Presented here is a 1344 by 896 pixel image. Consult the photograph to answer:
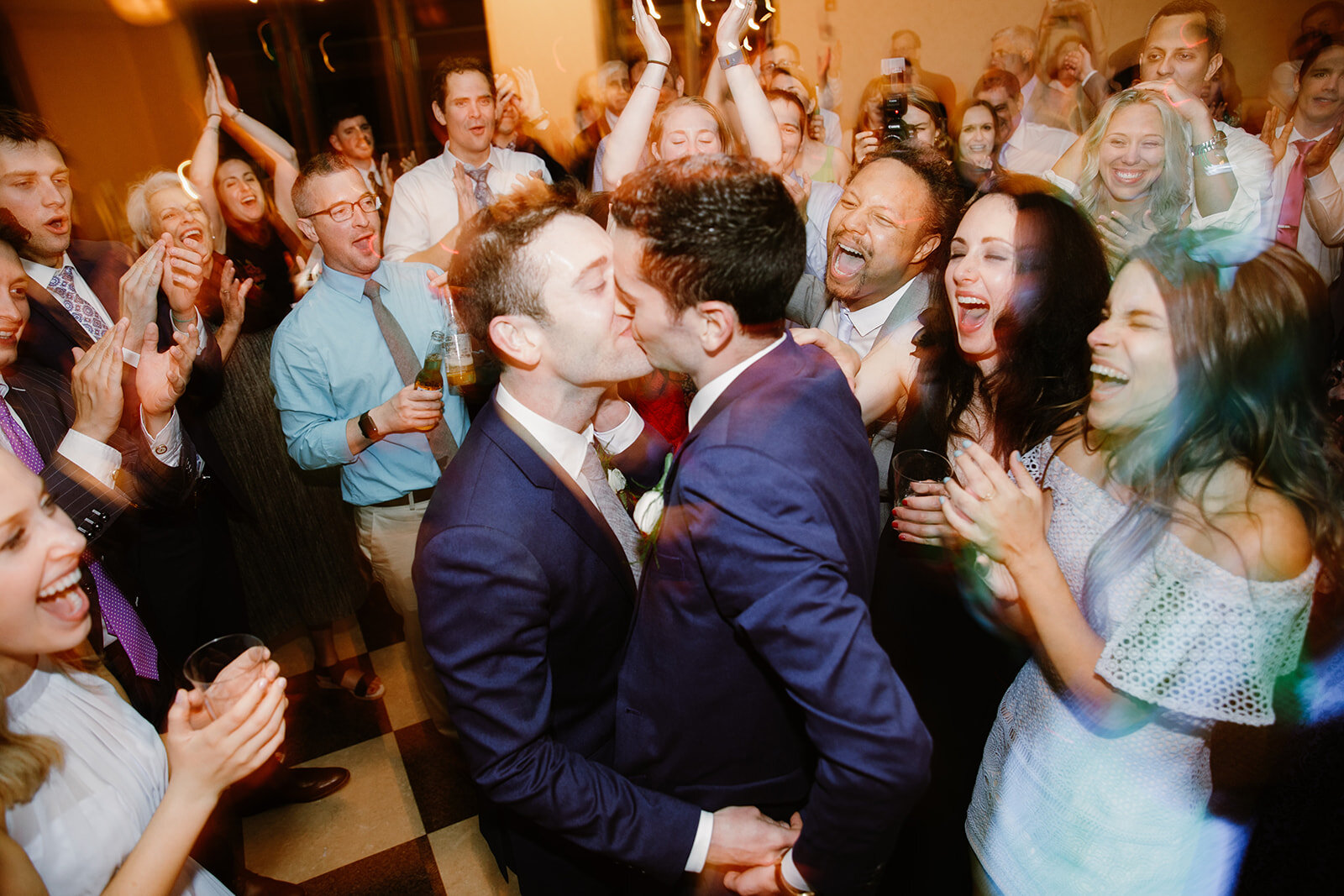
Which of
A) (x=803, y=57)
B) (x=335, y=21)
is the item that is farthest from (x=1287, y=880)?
(x=335, y=21)

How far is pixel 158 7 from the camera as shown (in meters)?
6.90

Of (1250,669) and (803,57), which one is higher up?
(803,57)

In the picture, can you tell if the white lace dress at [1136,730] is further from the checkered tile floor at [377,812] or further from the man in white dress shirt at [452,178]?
the man in white dress shirt at [452,178]

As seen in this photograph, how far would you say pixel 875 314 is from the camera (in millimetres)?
2416

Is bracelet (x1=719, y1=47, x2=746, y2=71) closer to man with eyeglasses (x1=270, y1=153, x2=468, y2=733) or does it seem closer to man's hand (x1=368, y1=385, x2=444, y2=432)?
man with eyeglasses (x1=270, y1=153, x2=468, y2=733)

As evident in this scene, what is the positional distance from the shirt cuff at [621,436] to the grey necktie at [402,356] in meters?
0.82

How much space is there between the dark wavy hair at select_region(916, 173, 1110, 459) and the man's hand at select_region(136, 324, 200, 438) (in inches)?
91.6

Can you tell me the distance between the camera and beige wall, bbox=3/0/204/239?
240 inches

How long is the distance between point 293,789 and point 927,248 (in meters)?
2.92

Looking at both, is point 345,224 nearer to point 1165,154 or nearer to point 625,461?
point 625,461

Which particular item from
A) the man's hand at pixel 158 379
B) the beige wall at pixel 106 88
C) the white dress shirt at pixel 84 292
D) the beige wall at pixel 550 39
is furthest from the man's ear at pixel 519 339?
the beige wall at pixel 550 39

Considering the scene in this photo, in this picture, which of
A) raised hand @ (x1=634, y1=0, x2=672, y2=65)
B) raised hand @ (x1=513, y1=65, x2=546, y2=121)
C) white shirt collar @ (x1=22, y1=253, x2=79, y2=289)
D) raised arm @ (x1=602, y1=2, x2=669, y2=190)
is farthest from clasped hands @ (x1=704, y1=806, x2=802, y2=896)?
raised hand @ (x1=513, y1=65, x2=546, y2=121)

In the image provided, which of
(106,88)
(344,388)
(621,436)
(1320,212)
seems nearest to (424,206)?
(344,388)

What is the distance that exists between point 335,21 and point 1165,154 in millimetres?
8272
